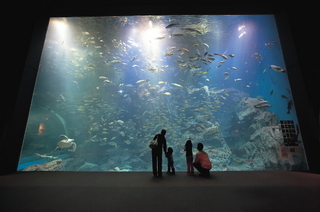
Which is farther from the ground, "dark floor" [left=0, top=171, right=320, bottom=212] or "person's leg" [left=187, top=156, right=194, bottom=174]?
"person's leg" [left=187, top=156, right=194, bottom=174]

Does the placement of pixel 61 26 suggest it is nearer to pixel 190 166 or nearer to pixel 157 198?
pixel 190 166

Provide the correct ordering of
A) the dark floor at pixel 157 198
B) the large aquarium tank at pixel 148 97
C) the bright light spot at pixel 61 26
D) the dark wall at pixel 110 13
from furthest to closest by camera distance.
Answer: the large aquarium tank at pixel 148 97
the bright light spot at pixel 61 26
the dark wall at pixel 110 13
the dark floor at pixel 157 198

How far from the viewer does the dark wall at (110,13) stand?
14.6 feet

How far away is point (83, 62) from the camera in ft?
44.4

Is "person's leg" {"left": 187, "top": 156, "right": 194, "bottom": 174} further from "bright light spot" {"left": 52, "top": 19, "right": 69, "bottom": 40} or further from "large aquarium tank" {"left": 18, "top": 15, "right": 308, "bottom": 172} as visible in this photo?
"bright light spot" {"left": 52, "top": 19, "right": 69, "bottom": 40}

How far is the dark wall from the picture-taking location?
445cm

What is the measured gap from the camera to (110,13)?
6016mm

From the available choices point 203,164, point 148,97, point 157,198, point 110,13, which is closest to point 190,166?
point 203,164

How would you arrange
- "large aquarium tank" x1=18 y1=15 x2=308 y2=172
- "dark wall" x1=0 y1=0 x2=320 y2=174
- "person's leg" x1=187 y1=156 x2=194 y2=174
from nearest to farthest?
"person's leg" x1=187 y1=156 x2=194 y2=174 < "dark wall" x1=0 y1=0 x2=320 y2=174 < "large aquarium tank" x1=18 y1=15 x2=308 y2=172

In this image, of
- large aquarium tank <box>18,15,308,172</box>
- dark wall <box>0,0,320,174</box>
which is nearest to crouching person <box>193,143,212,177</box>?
dark wall <box>0,0,320,174</box>

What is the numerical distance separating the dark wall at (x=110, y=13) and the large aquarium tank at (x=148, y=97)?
4.27 meters

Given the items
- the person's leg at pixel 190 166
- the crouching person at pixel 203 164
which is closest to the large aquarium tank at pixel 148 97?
the person's leg at pixel 190 166

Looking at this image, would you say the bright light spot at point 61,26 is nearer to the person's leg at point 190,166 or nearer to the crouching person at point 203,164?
the person's leg at point 190,166

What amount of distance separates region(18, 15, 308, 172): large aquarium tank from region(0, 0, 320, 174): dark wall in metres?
4.27
